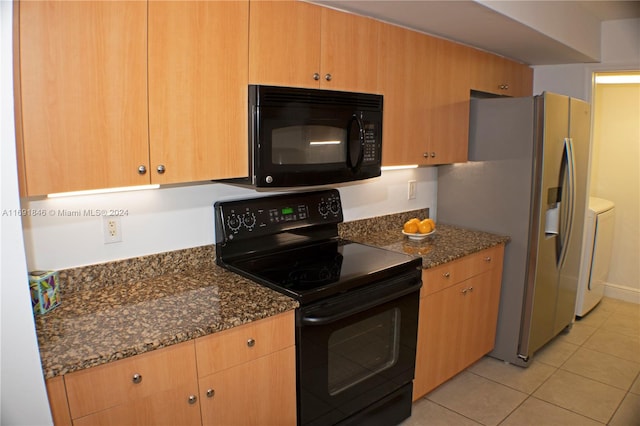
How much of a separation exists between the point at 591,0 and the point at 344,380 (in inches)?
108

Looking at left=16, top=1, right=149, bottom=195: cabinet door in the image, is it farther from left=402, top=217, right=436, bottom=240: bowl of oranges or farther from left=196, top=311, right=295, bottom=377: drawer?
left=402, top=217, right=436, bottom=240: bowl of oranges

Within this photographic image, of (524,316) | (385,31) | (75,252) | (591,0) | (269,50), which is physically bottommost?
(524,316)

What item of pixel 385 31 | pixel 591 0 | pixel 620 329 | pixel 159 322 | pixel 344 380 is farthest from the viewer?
pixel 620 329

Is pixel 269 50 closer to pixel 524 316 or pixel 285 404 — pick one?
pixel 285 404

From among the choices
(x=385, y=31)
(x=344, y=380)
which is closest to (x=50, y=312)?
(x=344, y=380)

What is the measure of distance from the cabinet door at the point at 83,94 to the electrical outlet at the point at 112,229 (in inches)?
14.1

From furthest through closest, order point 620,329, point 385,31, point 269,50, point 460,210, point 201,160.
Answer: point 620,329, point 460,210, point 385,31, point 269,50, point 201,160

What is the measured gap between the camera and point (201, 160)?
1770 mm

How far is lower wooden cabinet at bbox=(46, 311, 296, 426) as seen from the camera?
135 cm

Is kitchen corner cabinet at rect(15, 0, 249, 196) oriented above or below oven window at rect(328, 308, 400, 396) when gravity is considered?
above

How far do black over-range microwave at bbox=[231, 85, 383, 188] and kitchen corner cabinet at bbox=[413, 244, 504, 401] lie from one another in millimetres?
719

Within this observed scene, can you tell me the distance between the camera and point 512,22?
7.84 feet

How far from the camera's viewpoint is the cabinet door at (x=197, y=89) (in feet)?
5.30

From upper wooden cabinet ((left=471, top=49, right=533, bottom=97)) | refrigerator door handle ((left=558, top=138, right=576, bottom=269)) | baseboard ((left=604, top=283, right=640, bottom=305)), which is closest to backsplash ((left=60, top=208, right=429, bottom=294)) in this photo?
upper wooden cabinet ((left=471, top=49, right=533, bottom=97))
